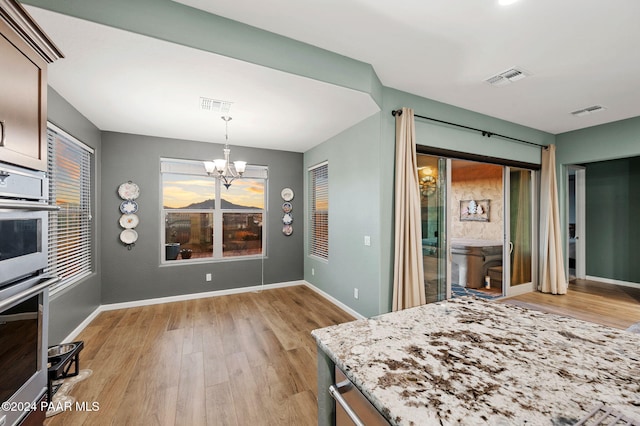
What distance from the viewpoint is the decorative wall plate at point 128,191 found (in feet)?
12.9

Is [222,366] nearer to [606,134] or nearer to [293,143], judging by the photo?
[293,143]

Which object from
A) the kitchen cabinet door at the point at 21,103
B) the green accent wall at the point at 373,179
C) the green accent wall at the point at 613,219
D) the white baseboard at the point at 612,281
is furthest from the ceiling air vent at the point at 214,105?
the white baseboard at the point at 612,281

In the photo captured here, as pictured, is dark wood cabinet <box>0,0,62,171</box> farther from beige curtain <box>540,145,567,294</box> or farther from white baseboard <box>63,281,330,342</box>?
beige curtain <box>540,145,567,294</box>

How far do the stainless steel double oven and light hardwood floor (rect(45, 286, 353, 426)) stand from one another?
857mm

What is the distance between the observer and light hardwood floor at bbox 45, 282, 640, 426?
191 centimetres

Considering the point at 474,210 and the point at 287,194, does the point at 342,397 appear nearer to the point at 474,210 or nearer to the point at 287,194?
the point at 287,194

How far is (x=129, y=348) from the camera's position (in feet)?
9.09

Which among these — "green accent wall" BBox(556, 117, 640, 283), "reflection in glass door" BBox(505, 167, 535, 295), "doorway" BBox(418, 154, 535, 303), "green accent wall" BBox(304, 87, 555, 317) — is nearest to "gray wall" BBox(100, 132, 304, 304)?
"green accent wall" BBox(304, 87, 555, 317)

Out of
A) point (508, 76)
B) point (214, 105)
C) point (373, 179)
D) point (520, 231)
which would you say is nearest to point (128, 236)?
point (214, 105)

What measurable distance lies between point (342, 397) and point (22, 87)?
2.04 m

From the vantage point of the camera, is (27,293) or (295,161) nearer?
(27,293)

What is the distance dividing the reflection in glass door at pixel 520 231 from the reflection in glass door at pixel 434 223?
1688 millimetres

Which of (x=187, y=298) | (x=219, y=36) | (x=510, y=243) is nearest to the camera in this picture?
(x=219, y=36)

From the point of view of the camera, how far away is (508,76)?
114 inches
